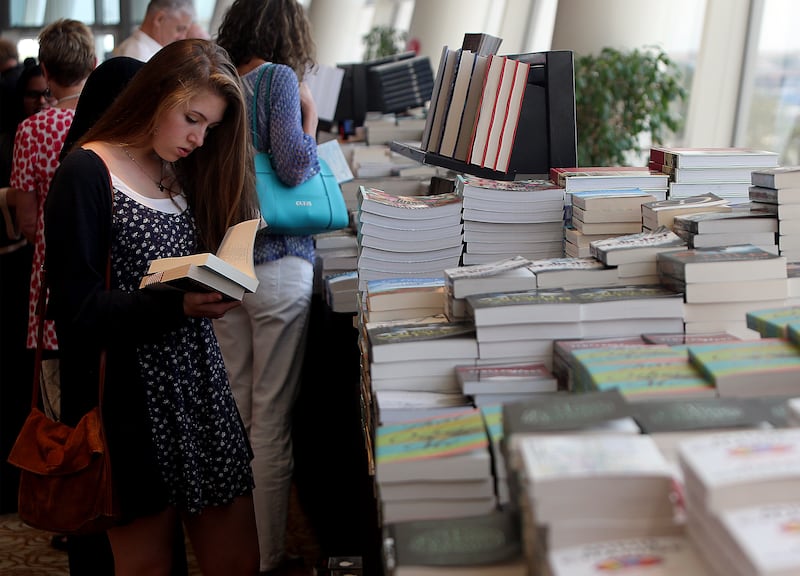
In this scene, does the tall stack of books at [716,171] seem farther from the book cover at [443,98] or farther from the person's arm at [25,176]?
the person's arm at [25,176]

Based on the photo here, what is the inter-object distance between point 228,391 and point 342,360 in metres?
1.16

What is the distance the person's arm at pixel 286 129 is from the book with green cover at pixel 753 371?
183 cm

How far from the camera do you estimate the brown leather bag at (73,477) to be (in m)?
1.89

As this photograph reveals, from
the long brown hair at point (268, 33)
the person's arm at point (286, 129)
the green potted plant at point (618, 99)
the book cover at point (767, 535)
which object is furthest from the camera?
the green potted plant at point (618, 99)

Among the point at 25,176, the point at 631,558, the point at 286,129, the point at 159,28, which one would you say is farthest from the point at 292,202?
the point at 631,558

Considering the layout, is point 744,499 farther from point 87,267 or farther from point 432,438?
point 87,267

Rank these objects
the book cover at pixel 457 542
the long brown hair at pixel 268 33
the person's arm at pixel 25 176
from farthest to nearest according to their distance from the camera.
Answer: the person's arm at pixel 25 176
the long brown hair at pixel 268 33
the book cover at pixel 457 542

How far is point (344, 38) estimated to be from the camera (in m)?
14.7

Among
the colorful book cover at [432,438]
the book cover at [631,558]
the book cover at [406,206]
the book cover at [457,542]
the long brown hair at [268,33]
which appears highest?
the long brown hair at [268,33]

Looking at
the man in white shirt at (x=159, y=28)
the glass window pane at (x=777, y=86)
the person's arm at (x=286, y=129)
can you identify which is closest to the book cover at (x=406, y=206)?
the person's arm at (x=286, y=129)

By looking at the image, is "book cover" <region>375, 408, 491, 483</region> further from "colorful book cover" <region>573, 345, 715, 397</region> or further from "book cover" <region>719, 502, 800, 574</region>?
"book cover" <region>719, 502, 800, 574</region>

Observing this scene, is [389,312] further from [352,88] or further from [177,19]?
[352,88]

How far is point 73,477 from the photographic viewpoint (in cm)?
190

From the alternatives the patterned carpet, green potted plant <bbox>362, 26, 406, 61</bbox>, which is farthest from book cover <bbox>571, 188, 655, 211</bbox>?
green potted plant <bbox>362, 26, 406, 61</bbox>
